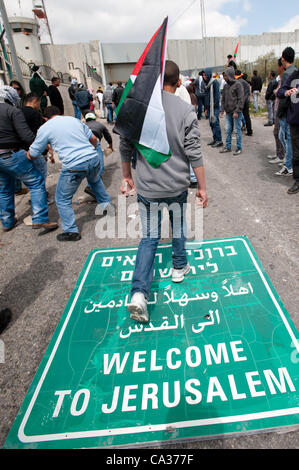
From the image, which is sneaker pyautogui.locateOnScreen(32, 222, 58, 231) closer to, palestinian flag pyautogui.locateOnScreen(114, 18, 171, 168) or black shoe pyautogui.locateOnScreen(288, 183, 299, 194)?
palestinian flag pyautogui.locateOnScreen(114, 18, 171, 168)

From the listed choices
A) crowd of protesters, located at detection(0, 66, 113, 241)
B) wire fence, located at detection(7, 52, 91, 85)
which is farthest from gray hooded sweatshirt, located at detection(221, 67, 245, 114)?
wire fence, located at detection(7, 52, 91, 85)

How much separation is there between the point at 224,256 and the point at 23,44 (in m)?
39.6

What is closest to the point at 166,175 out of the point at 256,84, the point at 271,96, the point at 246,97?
the point at 246,97

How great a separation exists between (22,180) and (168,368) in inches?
134

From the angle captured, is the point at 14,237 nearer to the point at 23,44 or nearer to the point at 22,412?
the point at 22,412

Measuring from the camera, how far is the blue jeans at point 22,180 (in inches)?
158

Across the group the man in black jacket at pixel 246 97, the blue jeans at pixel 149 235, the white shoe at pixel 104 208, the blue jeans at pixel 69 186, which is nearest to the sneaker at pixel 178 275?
the blue jeans at pixel 149 235

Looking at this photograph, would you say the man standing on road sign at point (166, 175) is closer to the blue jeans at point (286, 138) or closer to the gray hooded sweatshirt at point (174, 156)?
the gray hooded sweatshirt at point (174, 156)

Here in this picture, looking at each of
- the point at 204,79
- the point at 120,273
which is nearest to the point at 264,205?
the point at 120,273

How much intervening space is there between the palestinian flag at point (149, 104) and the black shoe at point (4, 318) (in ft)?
6.54

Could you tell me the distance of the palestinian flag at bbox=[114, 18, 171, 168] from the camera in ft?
6.92

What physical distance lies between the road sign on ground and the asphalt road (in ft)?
0.29

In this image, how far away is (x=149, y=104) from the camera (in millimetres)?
2109

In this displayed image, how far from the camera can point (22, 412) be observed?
1916mm
